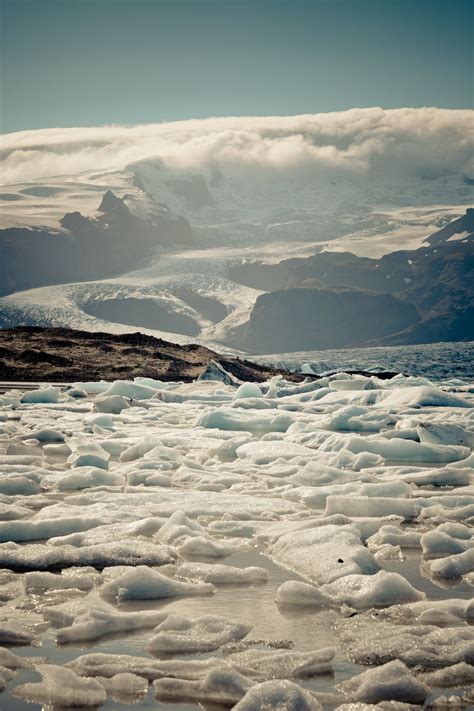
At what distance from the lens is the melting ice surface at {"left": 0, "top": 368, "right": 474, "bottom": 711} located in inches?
126

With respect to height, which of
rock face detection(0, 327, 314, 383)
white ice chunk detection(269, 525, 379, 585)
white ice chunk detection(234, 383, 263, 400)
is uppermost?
white ice chunk detection(269, 525, 379, 585)

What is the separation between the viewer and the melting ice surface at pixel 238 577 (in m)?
3.21

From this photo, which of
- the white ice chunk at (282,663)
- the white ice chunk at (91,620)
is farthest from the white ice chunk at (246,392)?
the white ice chunk at (282,663)

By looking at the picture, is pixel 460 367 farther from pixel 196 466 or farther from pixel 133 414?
pixel 196 466

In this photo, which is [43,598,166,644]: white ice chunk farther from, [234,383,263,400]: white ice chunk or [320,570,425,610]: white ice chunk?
[234,383,263,400]: white ice chunk

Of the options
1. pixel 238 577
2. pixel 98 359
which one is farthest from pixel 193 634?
pixel 98 359

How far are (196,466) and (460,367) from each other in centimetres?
6982

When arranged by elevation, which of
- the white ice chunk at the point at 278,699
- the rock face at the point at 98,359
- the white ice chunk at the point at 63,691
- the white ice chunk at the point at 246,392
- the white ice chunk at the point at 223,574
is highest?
the white ice chunk at the point at 63,691

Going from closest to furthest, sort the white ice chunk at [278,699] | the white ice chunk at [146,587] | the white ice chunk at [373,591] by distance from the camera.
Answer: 1. the white ice chunk at [278,699]
2. the white ice chunk at [373,591]
3. the white ice chunk at [146,587]

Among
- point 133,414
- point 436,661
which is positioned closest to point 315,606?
point 436,661

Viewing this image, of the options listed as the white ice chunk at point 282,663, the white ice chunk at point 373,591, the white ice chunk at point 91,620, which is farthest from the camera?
the white ice chunk at point 373,591

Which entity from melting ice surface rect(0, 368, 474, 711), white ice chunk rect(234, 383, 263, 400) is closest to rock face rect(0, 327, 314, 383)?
white ice chunk rect(234, 383, 263, 400)

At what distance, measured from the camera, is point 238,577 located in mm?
4684

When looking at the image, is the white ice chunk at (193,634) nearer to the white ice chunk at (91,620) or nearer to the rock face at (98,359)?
the white ice chunk at (91,620)
